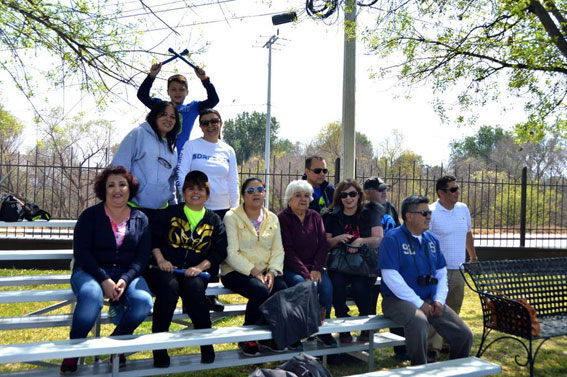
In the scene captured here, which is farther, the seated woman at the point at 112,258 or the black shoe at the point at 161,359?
the black shoe at the point at 161,359

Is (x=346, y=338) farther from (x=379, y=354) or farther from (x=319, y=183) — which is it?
(x=319, y=183)

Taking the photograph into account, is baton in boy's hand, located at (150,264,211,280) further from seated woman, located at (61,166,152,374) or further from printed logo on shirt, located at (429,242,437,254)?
printed logo on shirt, located at (429,242,437,254)

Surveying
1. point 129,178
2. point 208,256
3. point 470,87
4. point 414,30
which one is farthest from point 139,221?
point 470,87

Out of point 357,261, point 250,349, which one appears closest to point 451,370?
point 357,261

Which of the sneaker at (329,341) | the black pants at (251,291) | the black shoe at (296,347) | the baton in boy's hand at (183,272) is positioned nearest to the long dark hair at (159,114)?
the baton in boy's hand at (183,272)

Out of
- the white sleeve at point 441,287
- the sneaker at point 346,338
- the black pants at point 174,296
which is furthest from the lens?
the sneaker at point 346,338

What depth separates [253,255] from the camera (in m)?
4.05

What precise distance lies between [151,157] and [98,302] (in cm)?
130

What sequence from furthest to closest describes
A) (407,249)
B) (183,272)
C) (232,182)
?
1. (232,182)
2. (407,249)
3. (183,272)

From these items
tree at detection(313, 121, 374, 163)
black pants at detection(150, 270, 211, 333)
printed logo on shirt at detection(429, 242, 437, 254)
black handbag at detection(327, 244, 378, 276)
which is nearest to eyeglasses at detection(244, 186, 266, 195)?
black pants at detection(150, 270, 211, 333)

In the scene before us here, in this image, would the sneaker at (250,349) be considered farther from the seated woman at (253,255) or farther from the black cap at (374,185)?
the black cap at (374,185)

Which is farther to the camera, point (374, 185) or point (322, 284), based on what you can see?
point (374, 185)

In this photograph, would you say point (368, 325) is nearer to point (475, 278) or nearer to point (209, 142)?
point (475, 278)

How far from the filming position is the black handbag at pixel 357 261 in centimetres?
430
